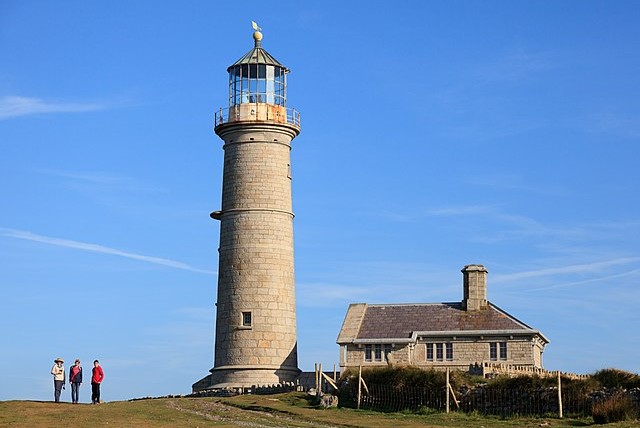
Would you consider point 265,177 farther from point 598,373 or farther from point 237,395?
point 598,373

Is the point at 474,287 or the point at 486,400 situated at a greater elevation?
the point at 474,287

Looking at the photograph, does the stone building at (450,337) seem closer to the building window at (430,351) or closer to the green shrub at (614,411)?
the building window at (430,351)

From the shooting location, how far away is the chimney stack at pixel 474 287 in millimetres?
59344

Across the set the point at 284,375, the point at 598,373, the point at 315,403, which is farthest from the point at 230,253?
the point at 598,373

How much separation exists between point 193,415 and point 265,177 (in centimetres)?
1727

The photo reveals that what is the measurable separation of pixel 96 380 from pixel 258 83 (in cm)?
2005

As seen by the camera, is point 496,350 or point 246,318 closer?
point 496,350

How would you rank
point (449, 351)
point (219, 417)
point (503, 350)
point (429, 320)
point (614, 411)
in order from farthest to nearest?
point (429, 320) < point (449, 351) < point (503, 350) < point (219, 417) < point (614, 411)

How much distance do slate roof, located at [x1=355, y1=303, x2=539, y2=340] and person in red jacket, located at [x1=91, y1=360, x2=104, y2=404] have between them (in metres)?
15.4

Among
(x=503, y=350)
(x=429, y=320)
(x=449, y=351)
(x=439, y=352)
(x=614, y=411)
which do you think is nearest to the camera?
(x=614, y=411)

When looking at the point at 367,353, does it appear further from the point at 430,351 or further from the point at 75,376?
the point at 75,376

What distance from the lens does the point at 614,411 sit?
135 ft

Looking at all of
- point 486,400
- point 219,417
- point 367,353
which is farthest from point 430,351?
point 219,417

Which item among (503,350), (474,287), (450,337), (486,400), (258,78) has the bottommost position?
(486,400)
